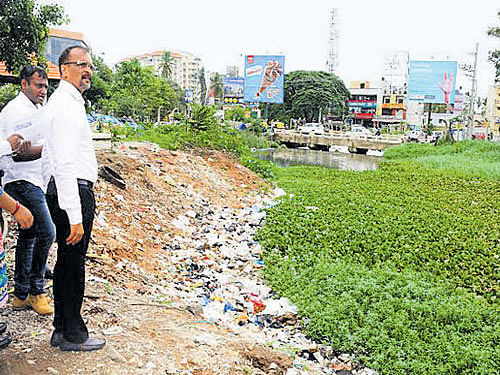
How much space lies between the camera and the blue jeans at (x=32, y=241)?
3.44 meters

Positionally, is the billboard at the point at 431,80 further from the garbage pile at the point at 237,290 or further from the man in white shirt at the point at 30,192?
the man in white shirt at the point at 30,192

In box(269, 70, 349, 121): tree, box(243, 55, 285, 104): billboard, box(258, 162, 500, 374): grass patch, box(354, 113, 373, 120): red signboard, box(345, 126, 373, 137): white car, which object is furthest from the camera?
box(354, 113, 373, 120): red signboard

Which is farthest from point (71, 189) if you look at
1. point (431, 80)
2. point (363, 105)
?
point (363, 105)

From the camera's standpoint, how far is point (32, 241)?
352cm

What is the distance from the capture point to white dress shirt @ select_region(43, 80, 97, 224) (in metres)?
2.77

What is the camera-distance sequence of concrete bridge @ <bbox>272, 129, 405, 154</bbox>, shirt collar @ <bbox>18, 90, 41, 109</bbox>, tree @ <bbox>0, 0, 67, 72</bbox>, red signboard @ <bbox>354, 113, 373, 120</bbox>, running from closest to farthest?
shirt collar @ <bbox>18, 90, 41, 109</bbox> < tree @ <bbox>0, 0, 67, 72</bbox> < concrete bridge @ <bbox>272, 129, 405, 154</bbox> < red signboard @ <bbox>354, 113, 373, 120</bbox>

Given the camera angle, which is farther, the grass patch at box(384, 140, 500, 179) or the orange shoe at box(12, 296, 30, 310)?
the grass patch at box(384, 140, 500, 179)

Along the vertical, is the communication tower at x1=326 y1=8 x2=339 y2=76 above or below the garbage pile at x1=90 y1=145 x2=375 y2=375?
above

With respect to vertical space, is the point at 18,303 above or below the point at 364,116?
below

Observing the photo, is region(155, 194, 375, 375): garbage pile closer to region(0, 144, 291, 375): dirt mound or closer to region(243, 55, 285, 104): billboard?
region(0, 144, 291, 375): dirt mound

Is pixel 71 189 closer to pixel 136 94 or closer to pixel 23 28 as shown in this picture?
pixel 23 28

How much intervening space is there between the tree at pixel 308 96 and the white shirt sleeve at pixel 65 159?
49.4 metres

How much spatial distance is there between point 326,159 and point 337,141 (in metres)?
5.22

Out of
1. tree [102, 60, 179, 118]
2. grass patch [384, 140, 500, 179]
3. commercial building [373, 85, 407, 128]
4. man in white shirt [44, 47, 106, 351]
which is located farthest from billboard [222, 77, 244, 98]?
man in white shirt [44, 47, 106, 351]
